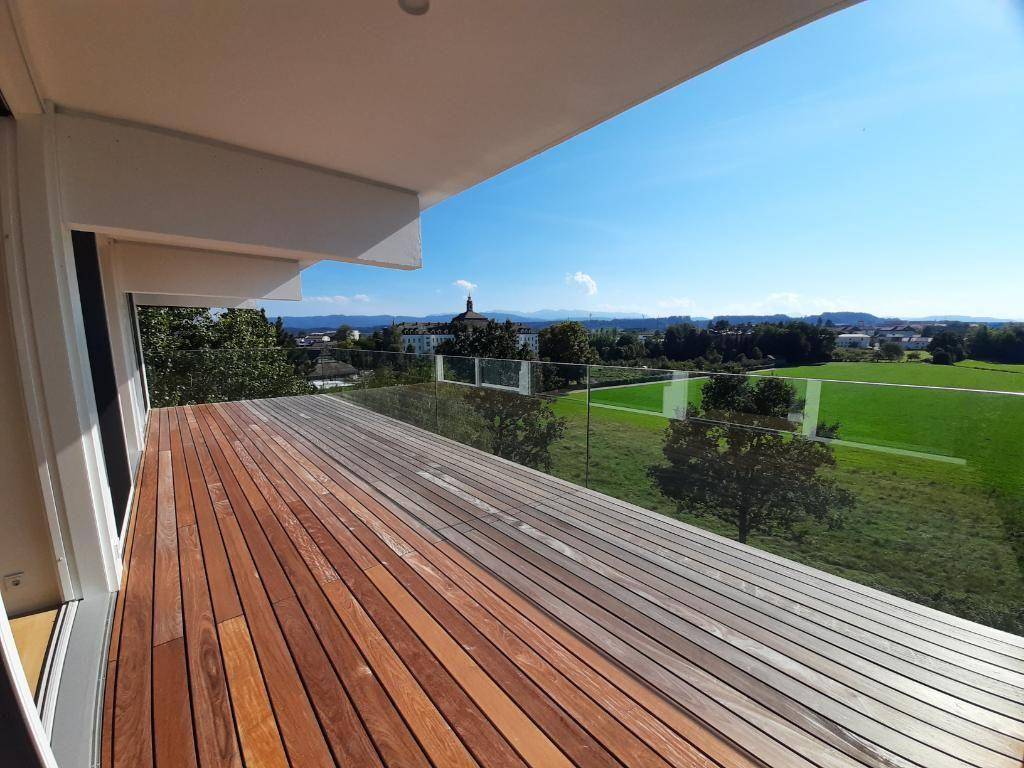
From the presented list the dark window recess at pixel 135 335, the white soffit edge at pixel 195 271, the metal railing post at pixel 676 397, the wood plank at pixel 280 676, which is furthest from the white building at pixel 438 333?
the wood plank at pixel 280 676

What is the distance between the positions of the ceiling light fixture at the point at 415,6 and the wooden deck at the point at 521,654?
2261mm

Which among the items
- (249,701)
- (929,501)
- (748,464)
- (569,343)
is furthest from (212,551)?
(569,343)

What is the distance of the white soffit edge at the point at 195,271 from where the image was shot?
13.9 ft

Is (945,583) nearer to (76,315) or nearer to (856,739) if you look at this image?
(856,739)

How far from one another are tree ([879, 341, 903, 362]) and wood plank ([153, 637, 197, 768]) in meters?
13.6

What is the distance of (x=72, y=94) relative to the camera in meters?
1.73

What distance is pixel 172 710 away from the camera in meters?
1.34

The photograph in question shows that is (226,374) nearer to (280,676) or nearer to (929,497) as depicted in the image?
(280,676)

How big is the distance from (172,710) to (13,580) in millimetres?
1076

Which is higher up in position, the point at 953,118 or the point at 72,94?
the point at 953,118

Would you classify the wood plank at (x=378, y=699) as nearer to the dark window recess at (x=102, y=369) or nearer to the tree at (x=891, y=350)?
the dark window recess at (x=102, y=369)

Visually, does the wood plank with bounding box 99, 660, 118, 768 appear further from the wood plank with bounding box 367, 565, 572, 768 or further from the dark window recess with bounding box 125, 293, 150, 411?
the dark window recess with bounding box 125, 293, 150, 411

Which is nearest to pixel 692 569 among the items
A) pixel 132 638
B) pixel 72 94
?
pixel 132 638

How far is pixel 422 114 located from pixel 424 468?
275 cm
